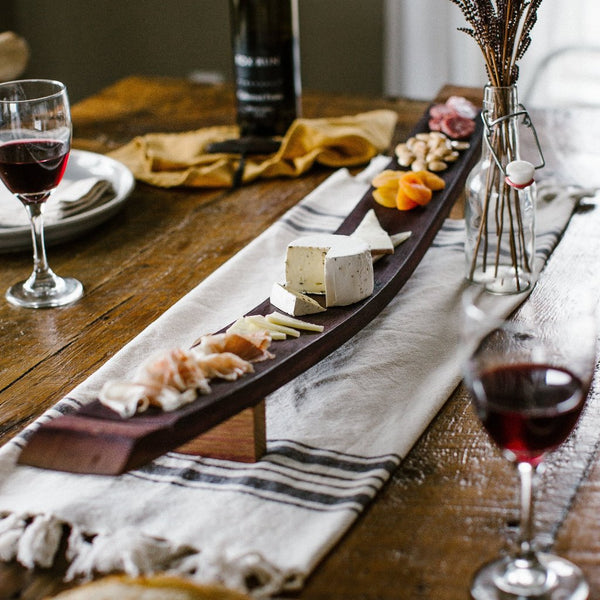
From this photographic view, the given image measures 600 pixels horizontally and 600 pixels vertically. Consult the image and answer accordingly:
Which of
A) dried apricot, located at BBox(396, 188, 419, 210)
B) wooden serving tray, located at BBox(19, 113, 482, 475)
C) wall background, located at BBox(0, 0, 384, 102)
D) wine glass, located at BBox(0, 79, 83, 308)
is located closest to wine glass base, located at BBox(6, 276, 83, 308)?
wine glass, located at BBox(0, 79, 83, 308)

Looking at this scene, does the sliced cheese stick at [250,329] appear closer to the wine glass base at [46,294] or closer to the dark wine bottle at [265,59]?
the wine glass base at [46,294]

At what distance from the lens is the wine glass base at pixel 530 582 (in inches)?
25.3

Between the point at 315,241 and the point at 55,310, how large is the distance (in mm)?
386

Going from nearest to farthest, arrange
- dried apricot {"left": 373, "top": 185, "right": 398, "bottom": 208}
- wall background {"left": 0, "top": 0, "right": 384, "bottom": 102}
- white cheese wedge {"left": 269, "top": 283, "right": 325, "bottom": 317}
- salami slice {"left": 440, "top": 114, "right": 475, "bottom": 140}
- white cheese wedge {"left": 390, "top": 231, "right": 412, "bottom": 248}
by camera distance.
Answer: white cheese wedge {"left": 269, "top": 283, "right": 325, "bottom": 317}, white cheese wedge {"left": 390, "top": 231, "right": 412, "bottom": 248}, dried apricot {"left": 373, "top": 185, "right": 398, "bottom": 208}, salami slice {"left": 440, "top": 114, "right": 475, "bottom": 140}, wall background {"left": 0, "top": 0, "right": 384, "bottom": 102}

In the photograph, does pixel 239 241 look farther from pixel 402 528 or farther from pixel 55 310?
pixel 402 528

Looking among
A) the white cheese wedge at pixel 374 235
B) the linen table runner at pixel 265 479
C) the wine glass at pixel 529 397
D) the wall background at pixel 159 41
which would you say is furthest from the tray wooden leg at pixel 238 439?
the wall background at pixel 159 41

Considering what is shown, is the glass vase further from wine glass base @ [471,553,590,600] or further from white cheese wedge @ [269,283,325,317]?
wine glass base @ [471,553,590,600]

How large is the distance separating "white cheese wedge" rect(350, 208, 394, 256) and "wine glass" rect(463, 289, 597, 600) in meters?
0.44

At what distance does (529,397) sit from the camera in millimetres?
648

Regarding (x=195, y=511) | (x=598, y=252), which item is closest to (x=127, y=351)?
(x=195, y=511)

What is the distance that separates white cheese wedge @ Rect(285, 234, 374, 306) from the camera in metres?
0.97

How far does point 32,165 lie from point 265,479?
55 cm

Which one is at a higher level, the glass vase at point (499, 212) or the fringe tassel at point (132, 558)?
the glass vase at point (499, 212)

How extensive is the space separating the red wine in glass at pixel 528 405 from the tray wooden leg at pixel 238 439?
0.24 m
